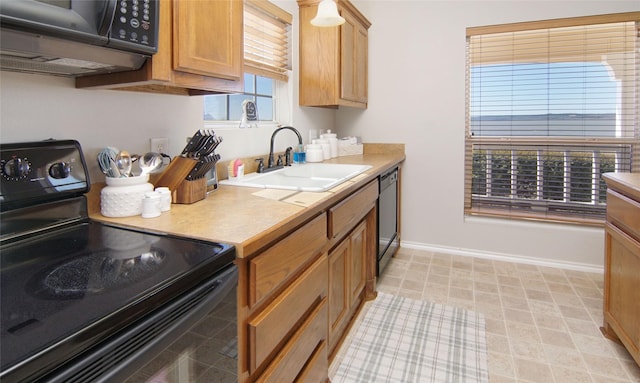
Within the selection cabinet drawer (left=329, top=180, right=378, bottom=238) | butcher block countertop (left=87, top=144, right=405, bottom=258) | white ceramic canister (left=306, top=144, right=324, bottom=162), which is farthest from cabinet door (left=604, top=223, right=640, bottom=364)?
white ceramic canister (left=306, top=144, right=324, bottom=162)

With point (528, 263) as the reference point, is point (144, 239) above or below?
above

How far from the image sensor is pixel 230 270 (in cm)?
91

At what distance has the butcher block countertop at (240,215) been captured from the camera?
1.01 m

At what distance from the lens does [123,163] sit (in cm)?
123

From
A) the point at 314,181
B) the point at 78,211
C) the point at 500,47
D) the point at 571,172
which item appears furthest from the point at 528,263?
the point at 78,211

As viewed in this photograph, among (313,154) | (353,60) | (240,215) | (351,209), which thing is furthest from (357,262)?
(353,60)

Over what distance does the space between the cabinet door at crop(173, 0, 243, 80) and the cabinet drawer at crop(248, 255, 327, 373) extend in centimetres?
79

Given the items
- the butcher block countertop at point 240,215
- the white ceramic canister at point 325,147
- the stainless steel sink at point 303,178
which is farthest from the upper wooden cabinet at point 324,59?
the butcher block countertop at point 240,215

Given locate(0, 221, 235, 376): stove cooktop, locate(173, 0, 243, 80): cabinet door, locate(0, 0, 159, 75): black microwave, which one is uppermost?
locate(173, 0, 243, 80): cabinet door

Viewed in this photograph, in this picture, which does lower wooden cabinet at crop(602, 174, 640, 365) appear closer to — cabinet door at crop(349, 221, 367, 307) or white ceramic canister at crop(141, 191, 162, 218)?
cabinet door at crop(349, 221, 367, 307)

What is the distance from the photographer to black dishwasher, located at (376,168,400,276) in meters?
2.63

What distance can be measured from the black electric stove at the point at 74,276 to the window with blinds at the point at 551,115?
3.01 metres

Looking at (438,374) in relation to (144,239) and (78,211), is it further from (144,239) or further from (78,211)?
(78,211)

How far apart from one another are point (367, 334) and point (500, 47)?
2.59 metres
